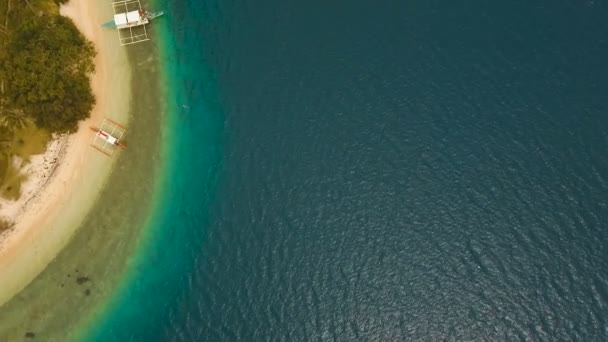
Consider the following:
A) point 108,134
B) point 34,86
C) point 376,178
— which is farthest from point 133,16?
point 376,178

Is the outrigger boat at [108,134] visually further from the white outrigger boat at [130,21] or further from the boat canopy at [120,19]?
the boat canopy at [120,19]

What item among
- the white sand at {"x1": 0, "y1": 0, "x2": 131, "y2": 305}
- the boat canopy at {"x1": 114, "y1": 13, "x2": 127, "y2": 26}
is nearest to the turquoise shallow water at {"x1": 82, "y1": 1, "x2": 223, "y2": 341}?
the boat canopy at {"x1": 114, "y1": 13, "x2": 127, "y2": 26}

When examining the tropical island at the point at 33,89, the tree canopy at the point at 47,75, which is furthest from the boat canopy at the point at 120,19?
the tropical island at the point at 33,89

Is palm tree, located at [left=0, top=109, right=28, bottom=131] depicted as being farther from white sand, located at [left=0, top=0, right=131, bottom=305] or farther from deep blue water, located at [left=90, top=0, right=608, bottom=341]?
deep blue water, located at [left=90, top=0, right=608, bottom=341]

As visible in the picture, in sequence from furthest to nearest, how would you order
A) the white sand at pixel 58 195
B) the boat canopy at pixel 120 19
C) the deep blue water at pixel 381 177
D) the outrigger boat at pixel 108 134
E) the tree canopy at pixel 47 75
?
the boat canopy at pixel 120 19 < the outrigger boat at pixel 108 134 < the tree canopy at pixel 47 75 < the white sand at pixel 58 195 < the deep blue water at pixel 381 177

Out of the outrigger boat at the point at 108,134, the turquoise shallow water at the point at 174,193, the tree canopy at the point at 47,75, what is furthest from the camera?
the outrigger boat at the point at 108,134

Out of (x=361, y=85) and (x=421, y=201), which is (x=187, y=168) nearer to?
(x=361, y=85)

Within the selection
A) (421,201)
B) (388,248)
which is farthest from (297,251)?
(421,201)
